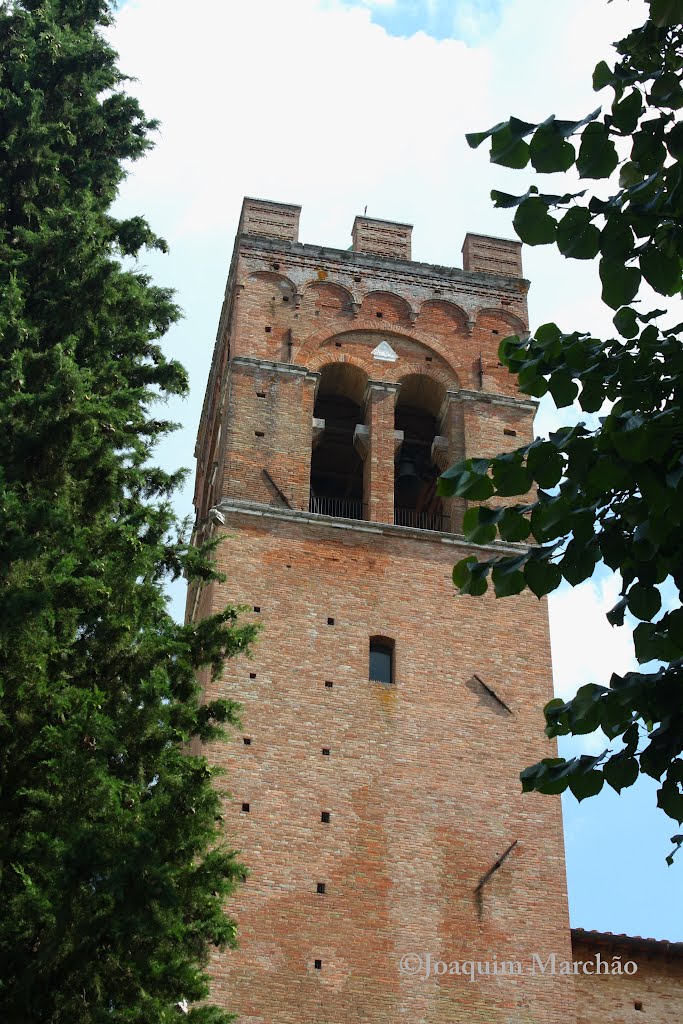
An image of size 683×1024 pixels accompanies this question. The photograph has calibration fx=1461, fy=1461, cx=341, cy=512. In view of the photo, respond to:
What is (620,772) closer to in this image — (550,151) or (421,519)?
(550,151)

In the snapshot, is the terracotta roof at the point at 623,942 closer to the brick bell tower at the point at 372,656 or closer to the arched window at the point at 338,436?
the brick bell tower at the point at 372,656

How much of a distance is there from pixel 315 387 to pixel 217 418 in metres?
2.41

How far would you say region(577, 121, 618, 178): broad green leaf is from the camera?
6.18m

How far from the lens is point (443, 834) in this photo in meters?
16.9

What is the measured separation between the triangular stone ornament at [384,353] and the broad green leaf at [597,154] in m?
16.1

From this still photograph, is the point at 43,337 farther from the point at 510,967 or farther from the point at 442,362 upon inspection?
the point at 442,362

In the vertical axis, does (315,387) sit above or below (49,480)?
above

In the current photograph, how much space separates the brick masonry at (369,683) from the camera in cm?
1574

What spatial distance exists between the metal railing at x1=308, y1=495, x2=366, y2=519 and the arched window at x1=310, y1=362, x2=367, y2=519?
0.13 metres

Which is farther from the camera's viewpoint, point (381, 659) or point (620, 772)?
point (381, 659)

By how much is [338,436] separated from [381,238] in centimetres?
374

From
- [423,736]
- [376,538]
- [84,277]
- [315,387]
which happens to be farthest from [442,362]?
[84,277]

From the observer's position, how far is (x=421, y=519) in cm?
2198

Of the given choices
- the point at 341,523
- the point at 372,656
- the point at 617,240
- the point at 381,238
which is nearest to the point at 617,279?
the point at 617,240
